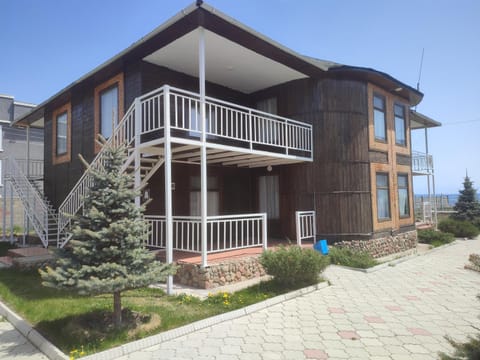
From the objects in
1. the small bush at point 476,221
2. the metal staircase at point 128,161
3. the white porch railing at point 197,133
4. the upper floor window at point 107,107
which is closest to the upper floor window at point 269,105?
the white porch railing at point 197,133

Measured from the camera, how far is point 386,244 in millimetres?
11664

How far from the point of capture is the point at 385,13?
9.24 meters

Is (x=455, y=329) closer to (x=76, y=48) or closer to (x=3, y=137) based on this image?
(x=76, y=48)

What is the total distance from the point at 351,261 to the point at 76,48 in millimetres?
10895

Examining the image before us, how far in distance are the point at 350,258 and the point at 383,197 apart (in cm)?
363

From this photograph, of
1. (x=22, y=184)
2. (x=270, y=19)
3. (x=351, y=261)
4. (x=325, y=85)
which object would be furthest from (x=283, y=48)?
(x=22, y=184)

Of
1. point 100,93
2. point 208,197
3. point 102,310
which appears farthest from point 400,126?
point 102,310

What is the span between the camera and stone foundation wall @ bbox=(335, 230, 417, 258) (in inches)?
422

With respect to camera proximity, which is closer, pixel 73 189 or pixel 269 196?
pixel 73 189

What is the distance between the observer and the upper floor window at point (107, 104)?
10352 millimetres

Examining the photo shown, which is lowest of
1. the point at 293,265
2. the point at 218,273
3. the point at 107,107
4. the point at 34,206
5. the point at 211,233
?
the point at 218,273

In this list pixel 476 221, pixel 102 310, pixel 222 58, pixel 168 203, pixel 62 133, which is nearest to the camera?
pixel 102 310

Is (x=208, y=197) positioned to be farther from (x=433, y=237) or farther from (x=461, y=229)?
(x=461, y=229)

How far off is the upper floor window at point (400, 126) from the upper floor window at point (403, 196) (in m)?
1.51
